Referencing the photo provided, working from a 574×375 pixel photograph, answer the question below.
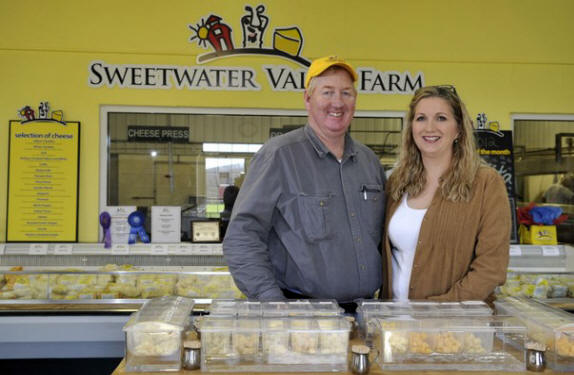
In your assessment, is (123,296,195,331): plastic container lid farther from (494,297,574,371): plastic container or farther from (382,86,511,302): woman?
(494,297,574,371): plastic container

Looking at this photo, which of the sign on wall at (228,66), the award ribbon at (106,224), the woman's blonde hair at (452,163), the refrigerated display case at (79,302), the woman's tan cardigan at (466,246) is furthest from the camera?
the sign on wall at (228,66)

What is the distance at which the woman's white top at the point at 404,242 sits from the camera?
2351 mm

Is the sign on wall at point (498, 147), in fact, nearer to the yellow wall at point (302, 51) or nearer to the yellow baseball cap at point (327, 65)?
the yellow wall at point (302, 51)

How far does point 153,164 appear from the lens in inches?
179

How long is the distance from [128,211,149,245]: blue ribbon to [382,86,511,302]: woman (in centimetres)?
250

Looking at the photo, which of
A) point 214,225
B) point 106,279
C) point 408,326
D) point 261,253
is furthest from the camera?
point 214,225

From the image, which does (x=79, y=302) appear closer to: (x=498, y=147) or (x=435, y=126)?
(x=435, y=126)

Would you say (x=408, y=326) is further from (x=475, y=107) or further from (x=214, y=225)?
(x=475, y=107)

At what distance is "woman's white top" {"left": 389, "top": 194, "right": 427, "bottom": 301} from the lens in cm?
235

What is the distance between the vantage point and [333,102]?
92.9 inches

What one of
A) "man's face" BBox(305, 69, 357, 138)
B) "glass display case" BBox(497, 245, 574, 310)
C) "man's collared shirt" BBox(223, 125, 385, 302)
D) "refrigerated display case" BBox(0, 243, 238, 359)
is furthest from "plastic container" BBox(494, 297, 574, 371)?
"refrigerated display case" BBox(0, 243, 238, 359)

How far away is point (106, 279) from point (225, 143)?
1784mm

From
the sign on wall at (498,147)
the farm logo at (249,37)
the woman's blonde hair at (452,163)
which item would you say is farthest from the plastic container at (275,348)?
the sign on wall at (498,147)

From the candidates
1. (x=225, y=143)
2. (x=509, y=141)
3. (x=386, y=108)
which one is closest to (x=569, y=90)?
(x=509, y=141)
